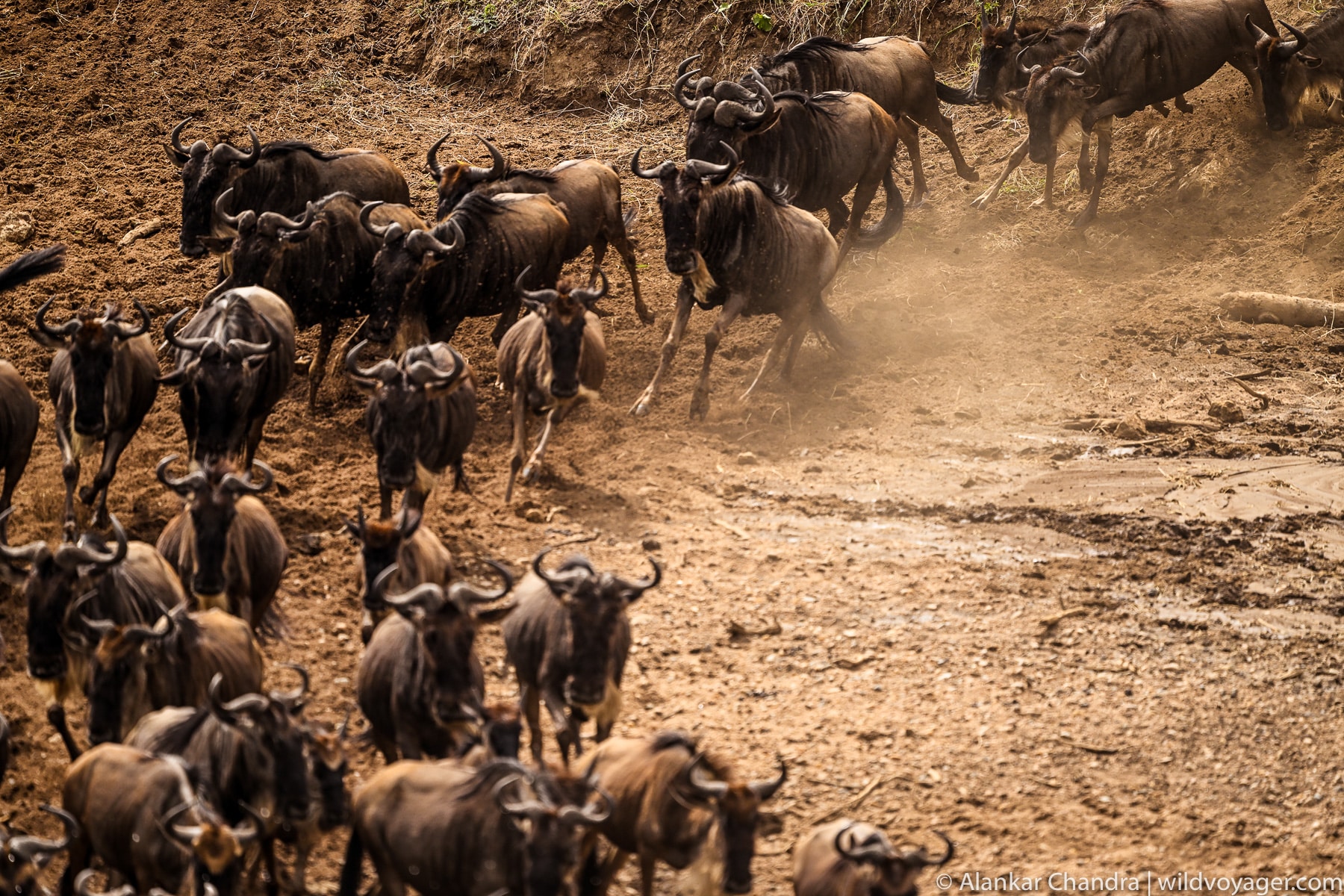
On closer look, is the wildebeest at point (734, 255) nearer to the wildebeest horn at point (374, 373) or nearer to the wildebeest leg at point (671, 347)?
the wildebeest leg at point (671, 347)

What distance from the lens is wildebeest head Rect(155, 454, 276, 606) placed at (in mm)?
7457

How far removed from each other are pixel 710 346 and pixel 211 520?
5204 mm

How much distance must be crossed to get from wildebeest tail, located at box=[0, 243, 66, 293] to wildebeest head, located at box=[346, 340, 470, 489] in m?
3.07

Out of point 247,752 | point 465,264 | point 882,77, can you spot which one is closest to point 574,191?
point 465,264

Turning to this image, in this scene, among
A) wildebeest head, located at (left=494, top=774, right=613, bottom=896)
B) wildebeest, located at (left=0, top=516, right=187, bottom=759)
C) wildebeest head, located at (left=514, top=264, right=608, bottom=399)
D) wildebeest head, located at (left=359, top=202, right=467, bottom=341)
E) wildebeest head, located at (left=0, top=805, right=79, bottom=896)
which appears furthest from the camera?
wildebeest head, located at (left=359, top=202, right=467, bottom=341)

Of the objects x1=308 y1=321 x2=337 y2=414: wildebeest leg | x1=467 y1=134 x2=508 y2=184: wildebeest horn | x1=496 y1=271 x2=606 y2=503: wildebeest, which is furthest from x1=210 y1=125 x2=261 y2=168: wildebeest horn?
x1=496 y1=271 x2=606 y2=503: wildebeest

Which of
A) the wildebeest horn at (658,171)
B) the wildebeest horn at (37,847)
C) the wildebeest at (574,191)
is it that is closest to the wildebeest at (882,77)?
the wildebeest at (574,191)

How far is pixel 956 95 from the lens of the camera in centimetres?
1532

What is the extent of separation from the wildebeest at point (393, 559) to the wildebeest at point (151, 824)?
5.37ft

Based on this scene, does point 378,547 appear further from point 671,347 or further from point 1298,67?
point 1298,67

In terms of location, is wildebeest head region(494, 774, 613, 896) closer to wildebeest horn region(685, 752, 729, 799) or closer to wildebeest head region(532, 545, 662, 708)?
wildebeest horn region(685, 752, 729, 799)

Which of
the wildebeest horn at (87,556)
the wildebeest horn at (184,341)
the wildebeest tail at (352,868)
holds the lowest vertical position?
the wildebeest tail at (352,868)

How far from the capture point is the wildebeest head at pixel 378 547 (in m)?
7.38

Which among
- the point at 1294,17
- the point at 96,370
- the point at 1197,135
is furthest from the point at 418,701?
the point at 1294,17
